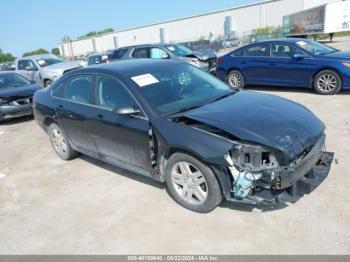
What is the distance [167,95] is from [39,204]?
2.24m

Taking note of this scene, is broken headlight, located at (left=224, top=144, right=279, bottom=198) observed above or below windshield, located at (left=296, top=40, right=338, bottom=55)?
below

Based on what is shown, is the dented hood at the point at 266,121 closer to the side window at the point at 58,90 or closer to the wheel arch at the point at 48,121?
the side window at the point at 58,90

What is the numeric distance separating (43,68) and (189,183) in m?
11.8

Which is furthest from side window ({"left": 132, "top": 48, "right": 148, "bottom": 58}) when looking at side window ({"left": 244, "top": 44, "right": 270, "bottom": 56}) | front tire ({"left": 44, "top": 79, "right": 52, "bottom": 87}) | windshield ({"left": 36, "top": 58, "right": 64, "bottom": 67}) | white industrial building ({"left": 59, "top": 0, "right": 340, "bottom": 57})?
white industrial building ({"left": 59, "top": 0, "right": 340, "bottom": 57})

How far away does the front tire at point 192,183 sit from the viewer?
134 inches

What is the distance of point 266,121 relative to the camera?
3.54 metres

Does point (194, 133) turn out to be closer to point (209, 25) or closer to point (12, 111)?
point (12, 111)

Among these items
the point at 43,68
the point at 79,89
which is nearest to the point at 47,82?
the point at 43,68

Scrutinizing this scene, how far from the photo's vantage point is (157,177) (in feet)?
13.1

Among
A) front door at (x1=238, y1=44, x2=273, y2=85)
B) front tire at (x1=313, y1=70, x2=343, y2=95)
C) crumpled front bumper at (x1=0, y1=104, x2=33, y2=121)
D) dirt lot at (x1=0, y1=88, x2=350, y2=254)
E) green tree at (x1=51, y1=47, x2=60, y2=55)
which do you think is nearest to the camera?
dirt lot at (x1=0, y1=88, x2=350, y2=254)

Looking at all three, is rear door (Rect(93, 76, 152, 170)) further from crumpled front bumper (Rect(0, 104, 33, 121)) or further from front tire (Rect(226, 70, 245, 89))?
front tire (Rect(226, 70, 245, 89))

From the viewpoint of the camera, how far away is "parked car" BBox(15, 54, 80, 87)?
13.1 meters

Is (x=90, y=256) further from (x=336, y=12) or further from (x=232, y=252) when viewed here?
(x=336, y=12)

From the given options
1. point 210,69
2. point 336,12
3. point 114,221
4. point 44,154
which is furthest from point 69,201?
point 336,12
